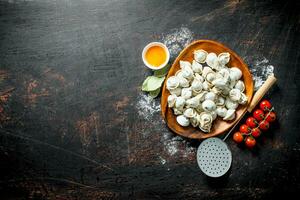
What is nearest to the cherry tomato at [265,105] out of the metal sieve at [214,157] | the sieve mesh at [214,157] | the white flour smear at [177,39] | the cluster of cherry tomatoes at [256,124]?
the cluster of cherry tomatoes at [256,124]

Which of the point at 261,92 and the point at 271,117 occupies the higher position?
the point at 261,92

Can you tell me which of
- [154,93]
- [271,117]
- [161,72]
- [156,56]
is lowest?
[271,117]

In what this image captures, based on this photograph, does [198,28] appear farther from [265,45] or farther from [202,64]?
[265,45]

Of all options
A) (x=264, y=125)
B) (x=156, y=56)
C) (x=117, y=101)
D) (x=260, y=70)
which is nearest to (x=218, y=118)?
(x=264, y=125)

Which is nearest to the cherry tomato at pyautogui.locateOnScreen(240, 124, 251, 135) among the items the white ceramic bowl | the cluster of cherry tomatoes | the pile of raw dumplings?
the cluster of cherry tomatoes

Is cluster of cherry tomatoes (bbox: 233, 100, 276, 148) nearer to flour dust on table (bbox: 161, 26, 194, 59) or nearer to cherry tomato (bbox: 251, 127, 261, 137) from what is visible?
cherry tomato (bbox: 251, 127, 261, 137)

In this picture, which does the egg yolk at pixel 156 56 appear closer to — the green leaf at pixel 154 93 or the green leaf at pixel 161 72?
the green leaf at pixel 161 72

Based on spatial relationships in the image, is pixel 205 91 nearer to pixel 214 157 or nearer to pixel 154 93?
pixel 154 93
